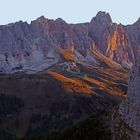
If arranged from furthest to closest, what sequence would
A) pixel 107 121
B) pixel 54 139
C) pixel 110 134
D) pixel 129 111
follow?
1. pixel 54 139
2. pixel 107 121
3. pixel 110 134
4. pixel 129 111

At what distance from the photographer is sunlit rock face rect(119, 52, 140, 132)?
91.8 m

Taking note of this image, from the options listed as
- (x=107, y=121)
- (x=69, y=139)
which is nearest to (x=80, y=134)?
(x=69, y=139)

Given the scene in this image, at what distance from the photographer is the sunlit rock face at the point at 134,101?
301 ft

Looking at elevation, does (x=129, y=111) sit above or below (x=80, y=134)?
above

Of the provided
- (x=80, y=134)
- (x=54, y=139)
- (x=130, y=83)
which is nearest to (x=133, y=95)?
(x=130, y=83)

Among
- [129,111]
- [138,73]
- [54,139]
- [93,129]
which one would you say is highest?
[138,73]

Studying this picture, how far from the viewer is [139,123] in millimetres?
90938

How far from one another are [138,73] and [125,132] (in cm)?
1135

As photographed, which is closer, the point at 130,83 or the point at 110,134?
the point at 130,83

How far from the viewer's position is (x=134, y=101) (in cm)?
9331

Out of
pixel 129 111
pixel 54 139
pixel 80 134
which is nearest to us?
pixel 129 111

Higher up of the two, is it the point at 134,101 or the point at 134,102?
the point at 134,101

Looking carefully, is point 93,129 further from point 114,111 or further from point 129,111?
point 129,111

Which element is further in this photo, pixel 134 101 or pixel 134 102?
pixel 134 101
